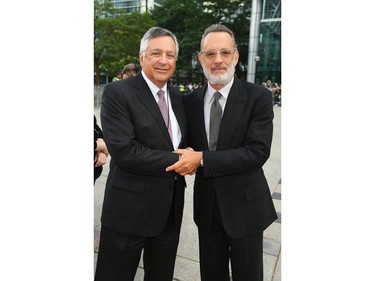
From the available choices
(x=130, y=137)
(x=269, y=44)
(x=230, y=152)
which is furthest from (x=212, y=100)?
(x=269, y=44)

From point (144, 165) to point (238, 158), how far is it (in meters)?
0.62

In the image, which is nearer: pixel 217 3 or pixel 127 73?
pixel 127 73

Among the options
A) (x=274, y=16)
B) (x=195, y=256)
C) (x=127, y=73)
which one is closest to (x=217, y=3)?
(x=274, y=16)

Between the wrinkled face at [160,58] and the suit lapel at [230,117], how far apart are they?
0.49 meters

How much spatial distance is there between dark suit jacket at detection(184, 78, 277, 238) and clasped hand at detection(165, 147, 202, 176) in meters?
0.06

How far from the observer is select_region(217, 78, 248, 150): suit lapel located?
78.8 inches

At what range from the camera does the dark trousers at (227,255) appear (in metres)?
2.10

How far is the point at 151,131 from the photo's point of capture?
1.92 m

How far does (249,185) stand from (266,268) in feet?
4.51

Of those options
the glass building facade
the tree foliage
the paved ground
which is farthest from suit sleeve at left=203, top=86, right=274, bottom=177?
the glass building facade

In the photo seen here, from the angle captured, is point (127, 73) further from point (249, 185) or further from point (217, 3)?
point (217, 3)

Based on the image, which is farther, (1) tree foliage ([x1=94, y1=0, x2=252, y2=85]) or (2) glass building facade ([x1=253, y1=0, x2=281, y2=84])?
(2) glass building facade ([x1=253, y1=0, x2=281, y2=84])

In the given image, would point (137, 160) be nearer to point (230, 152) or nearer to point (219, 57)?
point (230, 152)

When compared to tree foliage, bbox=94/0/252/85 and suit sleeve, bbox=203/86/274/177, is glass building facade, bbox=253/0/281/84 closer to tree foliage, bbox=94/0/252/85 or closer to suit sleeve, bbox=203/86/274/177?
tree foliage, bbox=94/0/252/85
